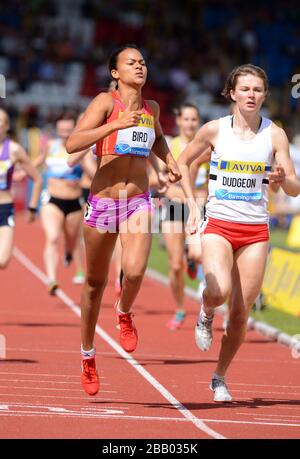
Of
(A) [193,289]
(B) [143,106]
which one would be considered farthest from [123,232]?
(A) [193,289]

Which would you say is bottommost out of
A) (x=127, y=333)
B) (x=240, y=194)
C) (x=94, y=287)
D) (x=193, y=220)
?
(x=127, y=333)

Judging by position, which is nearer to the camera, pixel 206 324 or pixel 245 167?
pixel 245 167

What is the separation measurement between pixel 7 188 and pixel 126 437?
6.37 metres

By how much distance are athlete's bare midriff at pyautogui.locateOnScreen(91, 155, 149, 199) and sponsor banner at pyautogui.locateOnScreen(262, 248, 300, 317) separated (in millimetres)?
7160

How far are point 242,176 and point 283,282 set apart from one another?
7.87 metres

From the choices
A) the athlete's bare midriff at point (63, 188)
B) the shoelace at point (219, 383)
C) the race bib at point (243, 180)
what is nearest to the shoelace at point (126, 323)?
the shoelace at point (219, 383)

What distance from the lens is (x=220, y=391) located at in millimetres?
9164

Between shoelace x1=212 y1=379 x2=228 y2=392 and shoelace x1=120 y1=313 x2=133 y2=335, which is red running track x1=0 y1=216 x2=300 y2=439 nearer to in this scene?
shoelace x1=212 y1=379 x2=228 y2=392

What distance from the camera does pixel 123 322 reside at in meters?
9.16

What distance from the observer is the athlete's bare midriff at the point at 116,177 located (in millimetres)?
8750

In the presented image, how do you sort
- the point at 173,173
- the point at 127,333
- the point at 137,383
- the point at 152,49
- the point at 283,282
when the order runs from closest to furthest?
the point at 173,173 < the point at 127,333 < the point at 137,383 < the point at 283,282 < the point at 152,49

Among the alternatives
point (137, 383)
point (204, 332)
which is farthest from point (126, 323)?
point (137, 383)

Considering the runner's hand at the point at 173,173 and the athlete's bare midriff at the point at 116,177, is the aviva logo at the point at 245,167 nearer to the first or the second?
the runner's hand at the point at 173,173

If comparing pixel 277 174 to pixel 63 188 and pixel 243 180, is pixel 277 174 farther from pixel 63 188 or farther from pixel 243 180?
pixel 63 188
